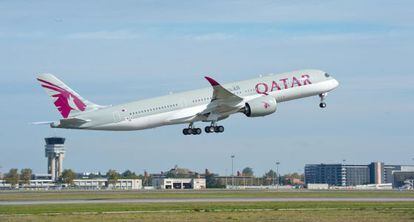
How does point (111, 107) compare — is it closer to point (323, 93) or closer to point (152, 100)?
point (152, 100)

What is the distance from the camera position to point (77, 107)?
10188cm

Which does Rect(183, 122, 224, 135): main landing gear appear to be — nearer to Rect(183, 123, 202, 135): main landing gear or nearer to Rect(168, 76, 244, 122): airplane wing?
Rect(183, 123, 202, 135): main landing gear

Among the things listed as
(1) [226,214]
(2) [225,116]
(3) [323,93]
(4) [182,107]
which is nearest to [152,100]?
(4) [182,107]

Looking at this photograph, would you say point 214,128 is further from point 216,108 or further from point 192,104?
point 192,104

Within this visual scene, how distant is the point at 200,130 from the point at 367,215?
41.4 meters

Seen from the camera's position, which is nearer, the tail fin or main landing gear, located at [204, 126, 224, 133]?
the tail fin

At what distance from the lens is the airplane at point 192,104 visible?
101 meters

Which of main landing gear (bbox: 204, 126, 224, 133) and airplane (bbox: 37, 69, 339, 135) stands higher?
airplane (bbox: 37, 69, 339, 135)

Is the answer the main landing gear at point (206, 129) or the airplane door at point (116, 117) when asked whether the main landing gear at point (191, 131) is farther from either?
the airplane door at point (116, 117)

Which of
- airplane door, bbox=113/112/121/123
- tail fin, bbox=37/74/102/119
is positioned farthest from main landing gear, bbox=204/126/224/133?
tail fin, bbox=37/74/102/119

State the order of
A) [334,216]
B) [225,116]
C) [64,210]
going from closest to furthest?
[334,216]
[64,210]
[225,116]

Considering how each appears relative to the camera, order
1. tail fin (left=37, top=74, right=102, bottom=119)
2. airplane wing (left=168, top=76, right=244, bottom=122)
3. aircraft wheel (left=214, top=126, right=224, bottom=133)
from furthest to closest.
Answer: aircraft wheel (left=214, top=126, right=224, bottom=133) < airplane wing (left=168, top=76, right=244, bottom=122) < tail fin (left=37, top=74, right=102, bottom=119)

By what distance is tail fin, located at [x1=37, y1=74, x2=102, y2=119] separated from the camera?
102m

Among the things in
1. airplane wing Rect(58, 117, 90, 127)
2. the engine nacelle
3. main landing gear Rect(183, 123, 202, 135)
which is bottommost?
main landing gear Rect(183, 123, 202, 135)
